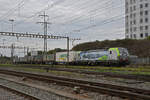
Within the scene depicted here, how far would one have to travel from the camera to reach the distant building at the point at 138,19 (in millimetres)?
69875

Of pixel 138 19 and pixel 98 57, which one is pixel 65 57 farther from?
pixel 138 19

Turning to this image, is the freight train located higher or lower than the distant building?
lower

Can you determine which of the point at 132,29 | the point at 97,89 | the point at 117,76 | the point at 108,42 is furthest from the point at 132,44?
the point at 97,89

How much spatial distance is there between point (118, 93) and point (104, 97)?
0.66 m

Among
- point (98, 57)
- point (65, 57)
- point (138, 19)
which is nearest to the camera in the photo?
point (98, 57)

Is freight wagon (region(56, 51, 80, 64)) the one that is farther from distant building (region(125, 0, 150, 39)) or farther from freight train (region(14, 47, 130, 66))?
distant building (region(125, 0, 150, 39))

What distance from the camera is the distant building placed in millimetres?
69875

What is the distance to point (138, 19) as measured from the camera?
238 feet

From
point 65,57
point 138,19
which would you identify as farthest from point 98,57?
point 138,19

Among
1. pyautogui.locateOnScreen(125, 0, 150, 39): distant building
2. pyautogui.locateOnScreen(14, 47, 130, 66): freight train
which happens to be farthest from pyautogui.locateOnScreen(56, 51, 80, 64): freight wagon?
pyautogui.locateOnScreen(125, 0, 150, 39): distant building

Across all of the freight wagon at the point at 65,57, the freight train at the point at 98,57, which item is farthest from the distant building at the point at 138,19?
the freight train at the point at 98,57

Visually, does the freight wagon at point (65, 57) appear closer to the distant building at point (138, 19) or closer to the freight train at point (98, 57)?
the freight train at point (98, 57)

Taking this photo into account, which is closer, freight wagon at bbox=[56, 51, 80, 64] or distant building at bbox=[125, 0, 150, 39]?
freight wagon at bbox=[56, 51, 80, 64]

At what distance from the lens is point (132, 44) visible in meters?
57.2
